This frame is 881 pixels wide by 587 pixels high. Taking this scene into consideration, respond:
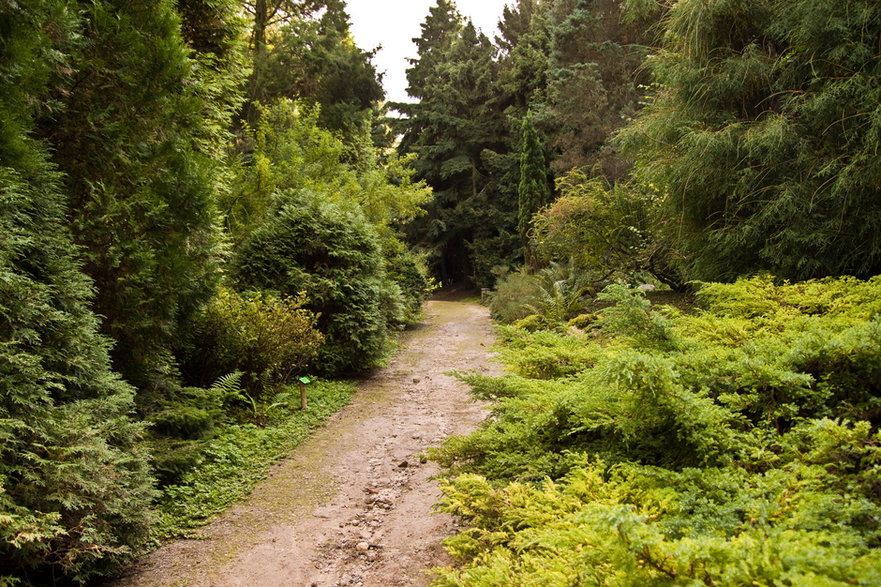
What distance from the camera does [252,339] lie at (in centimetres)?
625

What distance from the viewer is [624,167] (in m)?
14.9

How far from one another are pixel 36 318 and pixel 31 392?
47cm

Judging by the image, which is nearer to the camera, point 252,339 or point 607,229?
point 252,339

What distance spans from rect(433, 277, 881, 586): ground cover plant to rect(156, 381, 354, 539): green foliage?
7.04 feet

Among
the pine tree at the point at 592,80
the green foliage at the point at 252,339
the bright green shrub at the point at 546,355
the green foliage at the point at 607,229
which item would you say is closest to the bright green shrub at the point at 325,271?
the green foliage at the point at 252,339

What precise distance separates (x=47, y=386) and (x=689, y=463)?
141 inches

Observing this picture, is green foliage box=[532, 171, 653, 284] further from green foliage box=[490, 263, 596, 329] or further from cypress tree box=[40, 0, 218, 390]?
cypress tree box=[40, 0, 218, 390]

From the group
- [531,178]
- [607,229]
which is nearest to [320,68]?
[531,178]

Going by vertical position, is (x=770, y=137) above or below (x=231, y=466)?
above

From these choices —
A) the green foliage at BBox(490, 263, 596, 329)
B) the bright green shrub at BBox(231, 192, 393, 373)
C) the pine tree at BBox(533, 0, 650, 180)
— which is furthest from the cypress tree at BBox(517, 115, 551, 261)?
the bright green shrub at BBox(231, 192, 393, 373)

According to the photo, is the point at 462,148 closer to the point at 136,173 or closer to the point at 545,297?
the point at 545,297

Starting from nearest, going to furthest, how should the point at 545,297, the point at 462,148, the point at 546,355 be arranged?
the point at 546,355 → the point at 545,297 → the point at 462,148

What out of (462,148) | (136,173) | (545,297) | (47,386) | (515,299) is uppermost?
(462,148)

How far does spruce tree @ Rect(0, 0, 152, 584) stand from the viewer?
2611 millimetres
